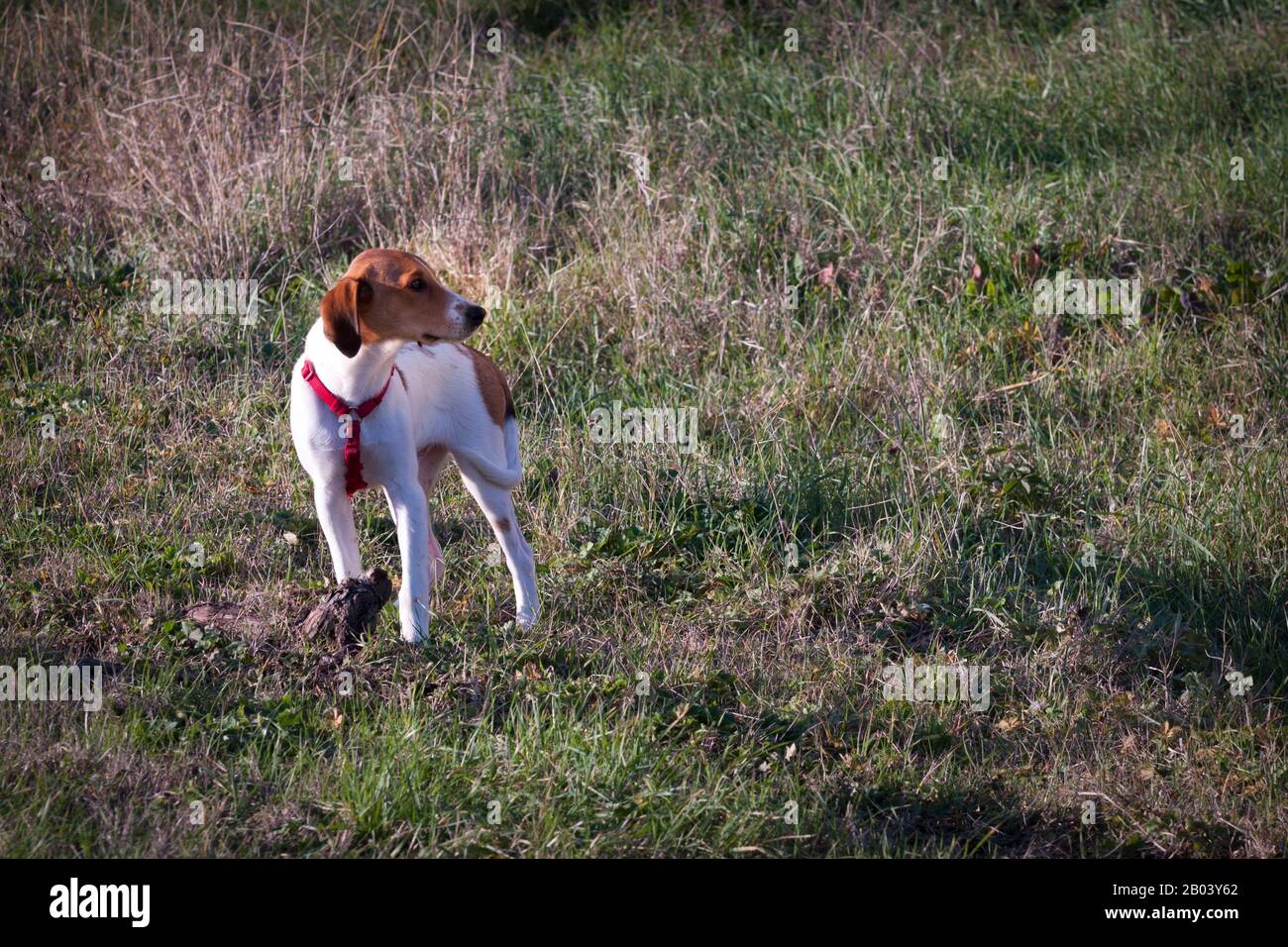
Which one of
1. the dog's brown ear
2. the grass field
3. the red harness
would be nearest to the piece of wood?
the grass field

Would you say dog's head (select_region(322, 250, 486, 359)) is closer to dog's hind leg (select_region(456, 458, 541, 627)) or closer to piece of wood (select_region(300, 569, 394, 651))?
dog's hind leg (select_region(456, 458, 541, 627))

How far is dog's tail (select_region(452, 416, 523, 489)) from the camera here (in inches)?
190

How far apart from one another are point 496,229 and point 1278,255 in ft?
14.0

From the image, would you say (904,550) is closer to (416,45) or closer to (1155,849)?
(1155,849)

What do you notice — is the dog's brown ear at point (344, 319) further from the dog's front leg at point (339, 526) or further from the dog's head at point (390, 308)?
the dog's front leg at point (339, 526)

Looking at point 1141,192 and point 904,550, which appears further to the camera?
point 1141,192

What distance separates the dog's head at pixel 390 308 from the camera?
422 cm

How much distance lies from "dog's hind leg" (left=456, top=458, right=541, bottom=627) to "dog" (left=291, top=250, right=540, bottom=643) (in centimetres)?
7

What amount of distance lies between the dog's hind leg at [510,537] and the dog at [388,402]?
67 mm

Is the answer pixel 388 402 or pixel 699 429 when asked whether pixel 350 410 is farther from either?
pixel 699 429

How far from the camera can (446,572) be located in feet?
17.2

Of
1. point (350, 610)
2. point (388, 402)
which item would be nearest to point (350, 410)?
point (388, 402)

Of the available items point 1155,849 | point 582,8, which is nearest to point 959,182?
point 582,8

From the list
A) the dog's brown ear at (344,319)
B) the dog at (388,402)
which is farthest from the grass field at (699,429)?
the dog's brown ear at (344,319)
